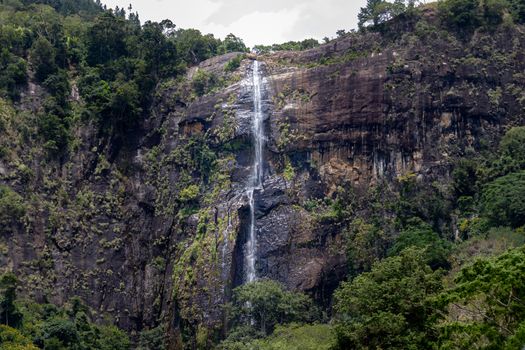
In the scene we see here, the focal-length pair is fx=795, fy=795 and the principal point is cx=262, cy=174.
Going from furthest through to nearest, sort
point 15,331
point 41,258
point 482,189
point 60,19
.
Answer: point 60,19, point 41,258, point 482,189, point 15,331

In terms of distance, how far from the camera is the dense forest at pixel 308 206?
23.1 meters

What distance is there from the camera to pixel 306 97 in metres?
40.3

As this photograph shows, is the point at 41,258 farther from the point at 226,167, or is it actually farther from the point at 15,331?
the point at 226,167

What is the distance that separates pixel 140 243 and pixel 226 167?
567cm

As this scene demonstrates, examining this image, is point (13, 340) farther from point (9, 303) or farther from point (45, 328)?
point (9, 303)

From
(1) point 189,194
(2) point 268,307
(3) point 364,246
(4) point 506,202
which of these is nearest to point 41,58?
(1) point 189,194

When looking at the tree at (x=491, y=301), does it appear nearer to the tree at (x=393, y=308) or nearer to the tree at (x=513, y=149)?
the tree at (x=393, y=308)

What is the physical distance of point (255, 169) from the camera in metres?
39.2

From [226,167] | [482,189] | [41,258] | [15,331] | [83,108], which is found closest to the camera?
[15,331]

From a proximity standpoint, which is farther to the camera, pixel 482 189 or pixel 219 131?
pixel 219 131

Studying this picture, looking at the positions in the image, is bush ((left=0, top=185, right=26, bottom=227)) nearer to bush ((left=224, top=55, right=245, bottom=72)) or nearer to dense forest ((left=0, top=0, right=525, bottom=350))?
dense forest ((left=0, top=0, right=525, bottom=350))

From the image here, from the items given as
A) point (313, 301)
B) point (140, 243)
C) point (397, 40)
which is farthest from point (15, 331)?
point (397, 40)

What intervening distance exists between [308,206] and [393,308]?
559 inches

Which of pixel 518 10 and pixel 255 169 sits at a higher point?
pixel 518 10
